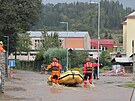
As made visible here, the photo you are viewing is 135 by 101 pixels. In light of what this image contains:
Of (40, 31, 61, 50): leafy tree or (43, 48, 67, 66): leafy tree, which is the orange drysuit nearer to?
(43, 48, 67, 66): leafy tree

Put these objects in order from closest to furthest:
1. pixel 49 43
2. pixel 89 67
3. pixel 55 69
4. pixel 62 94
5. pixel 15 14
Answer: pixel 62 94
pixel 55 69
pixel 89 67
pixel 15 14
pixel 49 43

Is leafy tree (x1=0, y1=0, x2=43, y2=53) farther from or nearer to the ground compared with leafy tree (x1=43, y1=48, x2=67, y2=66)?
farther from the ground

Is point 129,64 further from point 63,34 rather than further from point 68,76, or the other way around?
point 63,34

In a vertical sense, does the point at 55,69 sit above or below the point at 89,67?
below

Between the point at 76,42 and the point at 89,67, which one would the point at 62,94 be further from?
the point at 76,42

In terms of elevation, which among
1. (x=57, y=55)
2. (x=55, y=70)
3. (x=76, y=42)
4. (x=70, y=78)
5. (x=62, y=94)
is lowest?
→ (x=62, y=94)

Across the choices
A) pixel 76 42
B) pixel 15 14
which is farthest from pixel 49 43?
pixel 15 14

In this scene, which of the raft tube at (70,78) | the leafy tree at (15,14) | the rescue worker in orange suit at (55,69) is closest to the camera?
the rescue worker in orange suit at (55,69)

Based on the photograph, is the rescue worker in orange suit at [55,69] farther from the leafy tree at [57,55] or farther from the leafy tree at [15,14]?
the leafy tree at [57,55]

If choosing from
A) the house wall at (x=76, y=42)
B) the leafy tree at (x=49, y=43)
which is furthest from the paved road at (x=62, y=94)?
the house wall at (x=76, y=42)

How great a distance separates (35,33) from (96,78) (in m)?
105

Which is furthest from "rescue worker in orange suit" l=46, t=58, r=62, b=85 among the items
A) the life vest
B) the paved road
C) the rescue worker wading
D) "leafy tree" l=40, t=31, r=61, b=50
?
"leafy tree" l=40, t=31, r=61, b=50

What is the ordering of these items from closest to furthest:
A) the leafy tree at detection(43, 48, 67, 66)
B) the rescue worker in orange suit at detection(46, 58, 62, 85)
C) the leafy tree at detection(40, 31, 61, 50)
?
A: 1. the rescue worker in orange suit at detection(46, 58, 62, 85)
2. the leafy tree at detection(43, 48, 67, 66)
3. the leafy tree at detection(40, 31, 61, 50)

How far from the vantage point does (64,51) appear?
252ft
